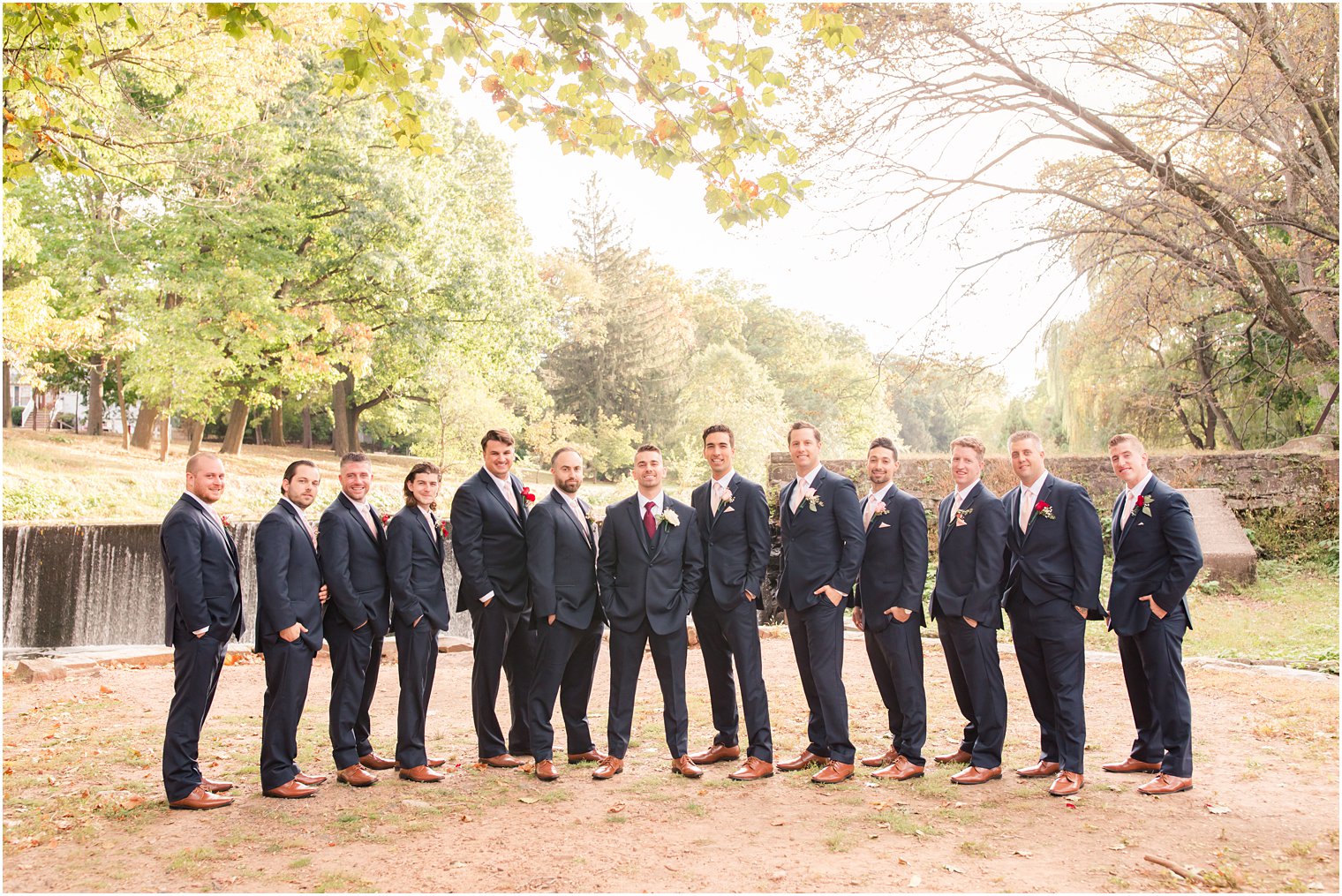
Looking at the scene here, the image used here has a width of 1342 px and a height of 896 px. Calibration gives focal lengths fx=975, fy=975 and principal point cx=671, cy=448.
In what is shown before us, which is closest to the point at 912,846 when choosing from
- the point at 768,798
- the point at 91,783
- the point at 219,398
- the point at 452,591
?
the point at 768,798

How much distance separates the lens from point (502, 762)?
540 cm

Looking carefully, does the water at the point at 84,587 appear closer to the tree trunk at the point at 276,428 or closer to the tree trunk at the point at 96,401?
the tree trunk at the point at 96,401

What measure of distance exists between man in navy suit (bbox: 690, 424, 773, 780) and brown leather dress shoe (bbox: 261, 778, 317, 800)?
2015 mm

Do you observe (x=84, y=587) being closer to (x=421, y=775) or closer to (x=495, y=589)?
(x=495, y=589)

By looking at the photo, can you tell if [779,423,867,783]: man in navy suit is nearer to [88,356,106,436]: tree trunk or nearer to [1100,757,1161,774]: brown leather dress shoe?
[1100,757,1161,774]: brown leather dress shoe

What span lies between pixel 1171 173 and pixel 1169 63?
168 centimetres

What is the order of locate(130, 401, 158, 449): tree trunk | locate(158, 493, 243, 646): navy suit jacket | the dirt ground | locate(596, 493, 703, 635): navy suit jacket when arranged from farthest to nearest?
locate(130, 401, 158, 449): tree trunk, locate(596, 493, 703, 635): navy suit jacket, locate(158, 493, 243, 646): navy suit jacket, the dirt ground

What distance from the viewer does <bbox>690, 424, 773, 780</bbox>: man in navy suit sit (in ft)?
16.9

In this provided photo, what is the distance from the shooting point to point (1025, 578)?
511 centimetres

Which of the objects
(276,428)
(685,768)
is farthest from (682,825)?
(276,428)

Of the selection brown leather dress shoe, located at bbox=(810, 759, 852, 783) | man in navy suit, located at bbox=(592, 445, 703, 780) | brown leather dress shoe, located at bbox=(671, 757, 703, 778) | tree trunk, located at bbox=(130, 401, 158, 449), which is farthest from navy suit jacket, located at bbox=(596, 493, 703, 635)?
tree trunk, located at bbox=(130, 401, 158, 449)

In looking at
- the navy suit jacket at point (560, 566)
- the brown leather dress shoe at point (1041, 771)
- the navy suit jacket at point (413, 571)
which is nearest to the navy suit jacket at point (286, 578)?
the navy suit jacket at point (413, 571)

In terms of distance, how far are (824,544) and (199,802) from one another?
3287 millimetres

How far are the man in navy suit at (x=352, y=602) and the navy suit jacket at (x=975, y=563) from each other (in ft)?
9.76
